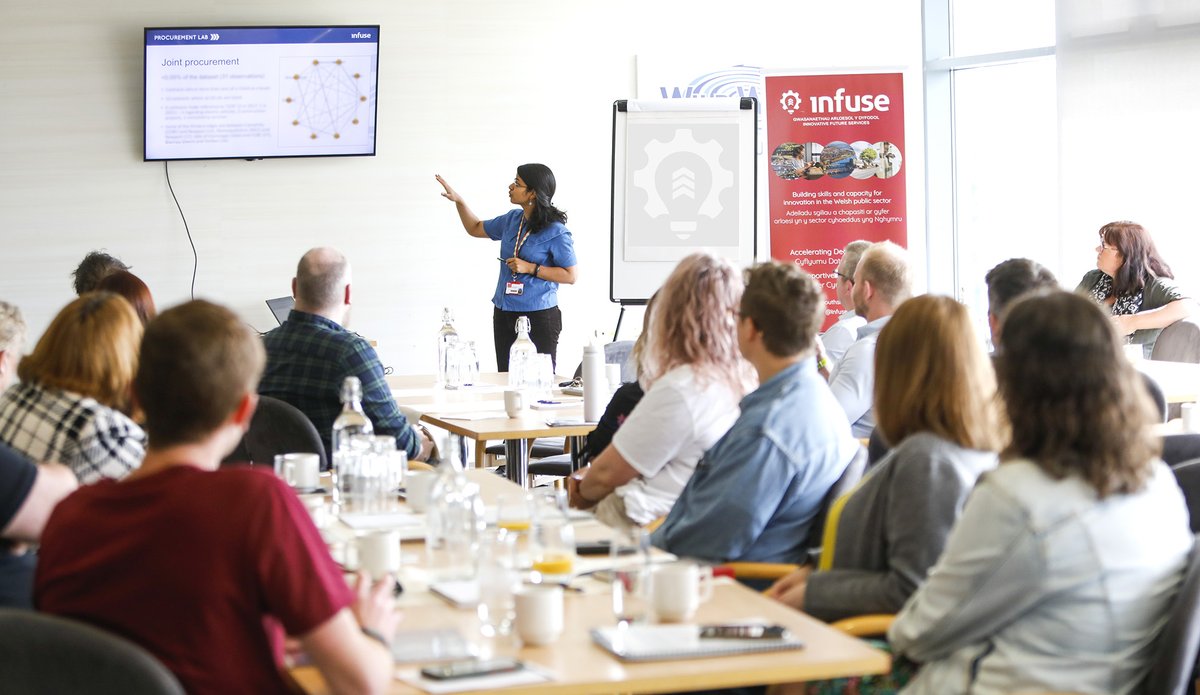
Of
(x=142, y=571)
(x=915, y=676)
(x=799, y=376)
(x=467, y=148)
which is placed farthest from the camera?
(x=467, y=148)

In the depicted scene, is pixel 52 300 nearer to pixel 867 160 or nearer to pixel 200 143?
pixel 200 143

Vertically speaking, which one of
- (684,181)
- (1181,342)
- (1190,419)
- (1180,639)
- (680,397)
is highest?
(684,181)

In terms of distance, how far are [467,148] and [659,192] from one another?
1.38 meters

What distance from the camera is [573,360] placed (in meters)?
8.62

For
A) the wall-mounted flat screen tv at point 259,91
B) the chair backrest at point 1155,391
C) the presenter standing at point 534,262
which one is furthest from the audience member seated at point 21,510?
the wall-mounted flat screen tv at point 259,91

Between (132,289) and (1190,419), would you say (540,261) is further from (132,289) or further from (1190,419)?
(1190,419)

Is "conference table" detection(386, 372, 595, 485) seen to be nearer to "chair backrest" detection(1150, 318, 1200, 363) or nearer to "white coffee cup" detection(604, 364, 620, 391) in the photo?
"white coffee cup" detection(604, 364, 620, 391)

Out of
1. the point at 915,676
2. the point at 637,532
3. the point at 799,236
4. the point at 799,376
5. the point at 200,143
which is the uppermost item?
the point at 200,143

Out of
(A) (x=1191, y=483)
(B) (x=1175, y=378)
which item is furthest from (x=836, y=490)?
(B) (x=1175, y=378)

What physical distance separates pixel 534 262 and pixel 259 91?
6.38ft

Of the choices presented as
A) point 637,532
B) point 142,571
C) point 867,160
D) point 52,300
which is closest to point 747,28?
point 867,160

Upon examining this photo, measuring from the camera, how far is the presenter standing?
752cm

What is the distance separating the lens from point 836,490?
299 cm

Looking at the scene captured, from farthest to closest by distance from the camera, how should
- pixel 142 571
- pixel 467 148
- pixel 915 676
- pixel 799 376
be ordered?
pixel 467 148 < pixel 799 376 < pixel 915 676 < pixel 142 571
